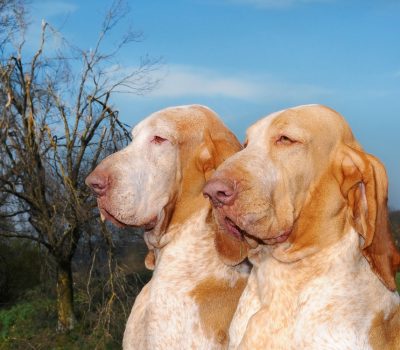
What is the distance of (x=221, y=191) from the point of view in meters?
3.52

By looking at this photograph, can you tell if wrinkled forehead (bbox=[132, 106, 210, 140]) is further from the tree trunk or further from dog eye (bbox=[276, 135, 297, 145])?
the tree trunk

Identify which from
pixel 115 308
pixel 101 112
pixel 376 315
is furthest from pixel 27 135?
pixel 376 315

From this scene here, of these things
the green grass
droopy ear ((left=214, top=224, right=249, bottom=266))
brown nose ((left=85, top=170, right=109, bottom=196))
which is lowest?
the green grass

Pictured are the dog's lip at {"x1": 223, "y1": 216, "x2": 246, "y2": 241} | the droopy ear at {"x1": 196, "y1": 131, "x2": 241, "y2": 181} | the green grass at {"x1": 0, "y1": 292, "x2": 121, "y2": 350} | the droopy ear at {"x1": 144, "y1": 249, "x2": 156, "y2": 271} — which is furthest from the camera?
the green grass at {"x1": 0, "y1": 292, "x2": 121, "y2": 350}

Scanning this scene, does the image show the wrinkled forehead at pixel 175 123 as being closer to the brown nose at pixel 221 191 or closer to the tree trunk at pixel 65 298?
the brown nose at pixel 221 191

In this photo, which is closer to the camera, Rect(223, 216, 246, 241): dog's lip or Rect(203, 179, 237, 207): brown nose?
Rect(203, 179, 237, 207): brown nose

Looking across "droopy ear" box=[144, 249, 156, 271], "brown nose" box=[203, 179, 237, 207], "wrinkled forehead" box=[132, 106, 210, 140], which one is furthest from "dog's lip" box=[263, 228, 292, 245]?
"droopy ear" box=[144, 249, 156, 271]

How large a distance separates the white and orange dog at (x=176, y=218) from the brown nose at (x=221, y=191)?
2.79ft

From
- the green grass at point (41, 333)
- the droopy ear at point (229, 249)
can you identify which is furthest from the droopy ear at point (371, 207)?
the green grass at point (41, 333)

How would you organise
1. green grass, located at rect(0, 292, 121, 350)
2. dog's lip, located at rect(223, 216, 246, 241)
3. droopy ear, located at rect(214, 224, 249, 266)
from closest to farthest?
dog's lip, located at rect(223, 216, 246, 241) → droopy ear, located at rect(214, 224, 249, 266) → green grass, located at rect(0, 292, 121, 350)

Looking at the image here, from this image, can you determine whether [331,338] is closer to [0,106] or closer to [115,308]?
[115,308]

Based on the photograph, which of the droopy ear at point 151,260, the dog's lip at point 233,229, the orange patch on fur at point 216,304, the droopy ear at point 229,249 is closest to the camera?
the dog's lip at point 233,229

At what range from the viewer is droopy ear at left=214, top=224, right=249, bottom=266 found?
14.0 feet

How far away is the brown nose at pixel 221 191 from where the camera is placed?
3508mm
